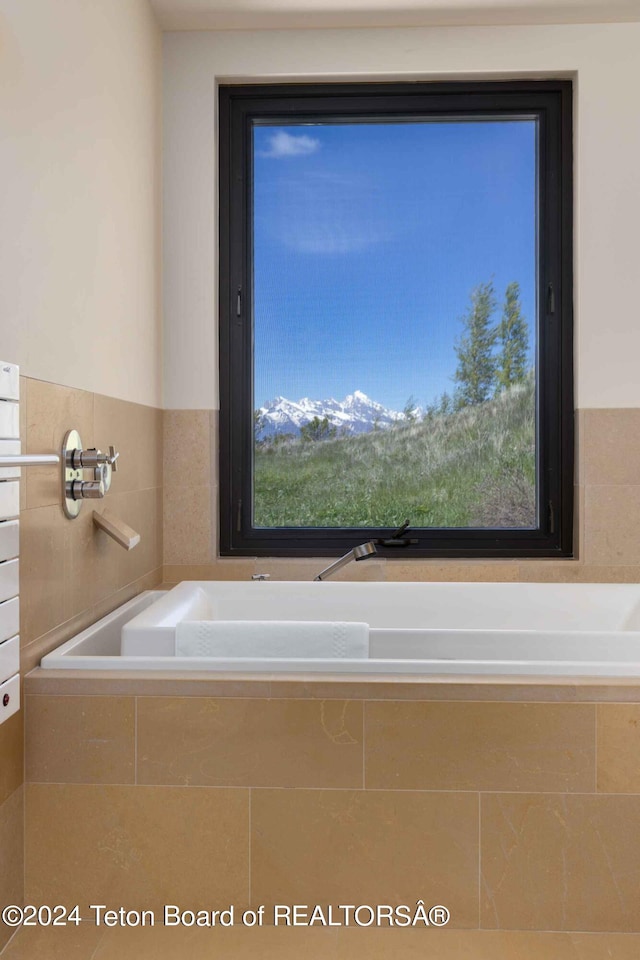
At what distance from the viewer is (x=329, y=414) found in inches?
120

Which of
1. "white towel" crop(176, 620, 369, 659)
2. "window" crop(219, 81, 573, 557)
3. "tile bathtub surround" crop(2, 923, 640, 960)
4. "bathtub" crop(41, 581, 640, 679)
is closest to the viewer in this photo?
"tile bathtub surround" crop(2, 923, 640, 960)

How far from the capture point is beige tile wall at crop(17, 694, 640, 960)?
1.65 meters

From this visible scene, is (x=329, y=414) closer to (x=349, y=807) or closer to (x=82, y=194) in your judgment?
(x=82, y=194)

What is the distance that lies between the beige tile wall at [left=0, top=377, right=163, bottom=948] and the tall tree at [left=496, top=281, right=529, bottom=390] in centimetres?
147

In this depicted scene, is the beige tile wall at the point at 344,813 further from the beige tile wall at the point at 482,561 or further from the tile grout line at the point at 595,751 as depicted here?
the beige tile wall at the point at 482,561

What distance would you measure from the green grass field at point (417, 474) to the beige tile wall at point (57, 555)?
26.4 inches

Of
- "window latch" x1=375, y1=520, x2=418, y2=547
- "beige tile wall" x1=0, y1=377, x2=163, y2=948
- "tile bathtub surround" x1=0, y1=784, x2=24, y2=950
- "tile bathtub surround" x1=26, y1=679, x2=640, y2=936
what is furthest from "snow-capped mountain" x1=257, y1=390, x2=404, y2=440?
"tile bathtub surround" x1=0, y1=784, x2=24, y2=950

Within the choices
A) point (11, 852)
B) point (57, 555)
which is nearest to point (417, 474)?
point (57, 555)

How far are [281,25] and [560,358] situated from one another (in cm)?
167

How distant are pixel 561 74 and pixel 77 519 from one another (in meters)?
2.47

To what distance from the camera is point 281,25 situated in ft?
9.36

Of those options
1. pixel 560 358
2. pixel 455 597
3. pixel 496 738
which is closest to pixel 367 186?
pixel 560 358

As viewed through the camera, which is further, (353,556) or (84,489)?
(353,556)

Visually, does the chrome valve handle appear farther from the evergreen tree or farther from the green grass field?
the evergreen tree
